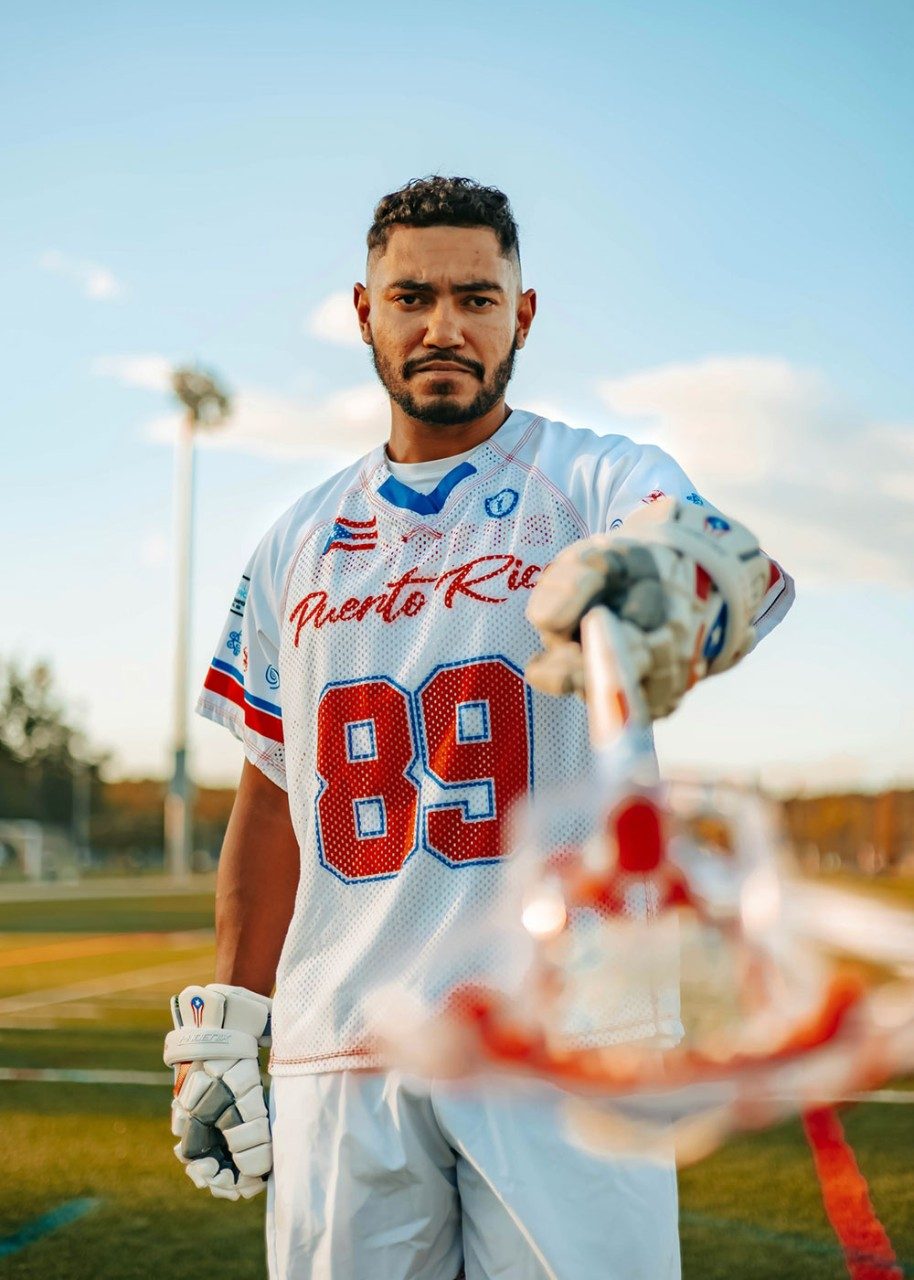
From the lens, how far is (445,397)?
8.01 feet

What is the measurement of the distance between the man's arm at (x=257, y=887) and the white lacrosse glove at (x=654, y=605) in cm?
137

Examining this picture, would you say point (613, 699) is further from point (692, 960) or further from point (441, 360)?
point (441, 360)

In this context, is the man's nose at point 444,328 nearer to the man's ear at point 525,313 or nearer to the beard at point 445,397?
the beard at point 445,397

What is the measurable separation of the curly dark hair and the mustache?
20 centimetres

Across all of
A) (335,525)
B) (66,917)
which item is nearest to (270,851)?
(335,525)

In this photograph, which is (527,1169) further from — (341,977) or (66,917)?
(66,917)

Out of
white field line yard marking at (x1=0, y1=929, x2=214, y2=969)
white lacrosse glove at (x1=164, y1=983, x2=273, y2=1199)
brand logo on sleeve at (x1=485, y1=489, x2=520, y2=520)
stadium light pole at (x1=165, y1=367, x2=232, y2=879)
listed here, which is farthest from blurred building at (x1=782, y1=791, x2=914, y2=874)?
stadium light pole at (x1=165, y1=367, x2=232, y2=879)

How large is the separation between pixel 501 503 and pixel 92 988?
9.97m

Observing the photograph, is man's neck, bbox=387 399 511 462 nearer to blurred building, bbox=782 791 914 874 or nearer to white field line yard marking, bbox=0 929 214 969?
blurred building, bbox=782 791 914 874

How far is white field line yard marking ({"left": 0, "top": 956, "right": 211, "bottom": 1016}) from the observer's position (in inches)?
420

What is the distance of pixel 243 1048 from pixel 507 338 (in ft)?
4.28

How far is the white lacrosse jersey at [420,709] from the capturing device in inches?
89.5

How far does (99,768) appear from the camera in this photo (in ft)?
223

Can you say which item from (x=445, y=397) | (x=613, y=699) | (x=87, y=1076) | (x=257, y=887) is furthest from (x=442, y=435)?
(x=87, y=1076)
